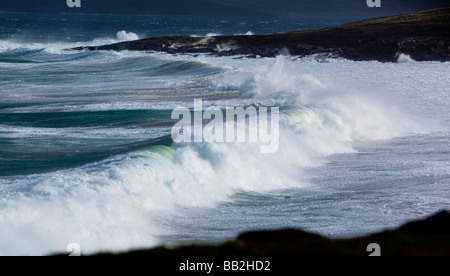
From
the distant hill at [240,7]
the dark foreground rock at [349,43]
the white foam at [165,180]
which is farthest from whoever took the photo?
the distant hill at [240,7]

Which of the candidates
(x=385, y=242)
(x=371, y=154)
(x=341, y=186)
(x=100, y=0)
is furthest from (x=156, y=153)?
(x=100, y=0)

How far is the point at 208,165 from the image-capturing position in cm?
1042

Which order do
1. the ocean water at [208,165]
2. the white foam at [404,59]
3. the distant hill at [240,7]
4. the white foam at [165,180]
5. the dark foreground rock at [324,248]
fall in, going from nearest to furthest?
1. the dark foreground rock at [324,248]
2. the white foam at [165,180]
3. the ocean water at [208,165]
4. the white foam at [404,59]
5. the distant hill at [240,7]

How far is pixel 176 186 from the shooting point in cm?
920

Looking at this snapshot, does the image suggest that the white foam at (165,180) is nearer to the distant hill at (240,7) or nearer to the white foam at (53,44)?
the white foam at (53,44)

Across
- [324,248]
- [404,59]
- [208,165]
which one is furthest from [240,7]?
[324,248]

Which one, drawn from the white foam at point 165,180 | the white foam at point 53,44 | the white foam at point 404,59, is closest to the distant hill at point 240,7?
the white foam at point 53,44

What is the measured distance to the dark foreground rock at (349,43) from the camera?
125 ft

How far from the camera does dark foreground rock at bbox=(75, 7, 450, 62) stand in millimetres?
37969

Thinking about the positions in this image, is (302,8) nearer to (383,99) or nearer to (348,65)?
(348,65)

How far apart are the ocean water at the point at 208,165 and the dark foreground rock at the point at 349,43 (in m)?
13.8

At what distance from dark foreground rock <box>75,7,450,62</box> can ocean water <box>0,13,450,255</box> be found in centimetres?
1382

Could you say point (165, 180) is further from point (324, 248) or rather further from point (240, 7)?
point (240, 7)
